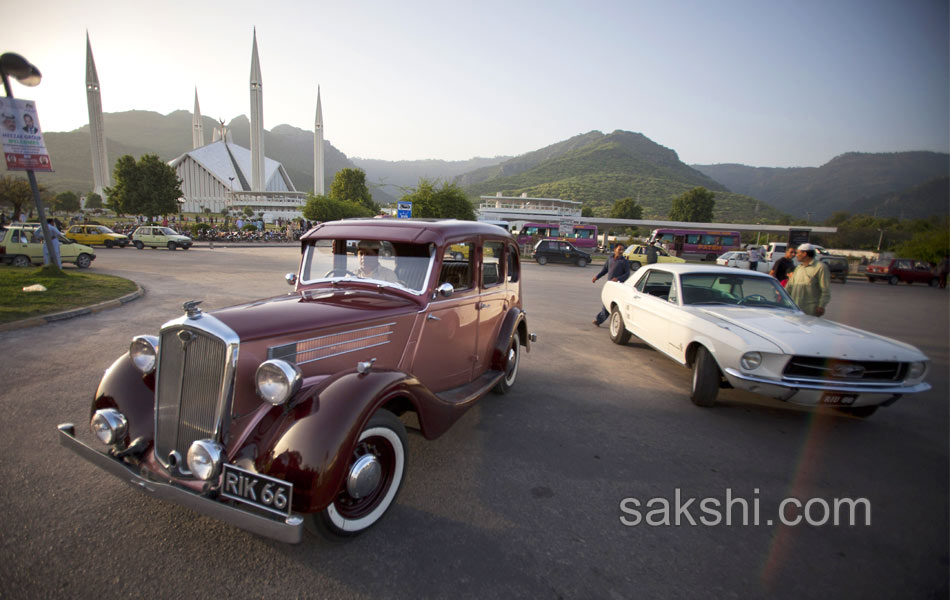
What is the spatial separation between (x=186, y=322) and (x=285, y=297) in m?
0.99

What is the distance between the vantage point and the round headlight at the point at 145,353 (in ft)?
8.91

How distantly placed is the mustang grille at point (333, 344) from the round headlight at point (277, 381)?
0.66 feet

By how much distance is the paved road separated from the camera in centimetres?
216

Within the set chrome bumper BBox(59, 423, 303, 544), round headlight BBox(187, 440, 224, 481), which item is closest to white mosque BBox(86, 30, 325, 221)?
chrome bumper BBox(59, 423, 303, 544)

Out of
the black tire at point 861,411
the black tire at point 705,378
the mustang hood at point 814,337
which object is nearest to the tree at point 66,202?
the black tire at point 705,378

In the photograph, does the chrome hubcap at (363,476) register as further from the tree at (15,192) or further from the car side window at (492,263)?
the tree at (15,192)

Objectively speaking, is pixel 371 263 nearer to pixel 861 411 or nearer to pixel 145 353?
pixel 145 353

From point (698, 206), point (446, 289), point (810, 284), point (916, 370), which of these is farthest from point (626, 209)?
point (446, 289)

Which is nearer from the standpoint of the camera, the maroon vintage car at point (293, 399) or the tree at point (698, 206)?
the maroon vintage car at point (293, 399)

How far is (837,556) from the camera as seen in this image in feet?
8.16

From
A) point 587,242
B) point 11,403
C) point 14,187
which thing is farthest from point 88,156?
point 11,403

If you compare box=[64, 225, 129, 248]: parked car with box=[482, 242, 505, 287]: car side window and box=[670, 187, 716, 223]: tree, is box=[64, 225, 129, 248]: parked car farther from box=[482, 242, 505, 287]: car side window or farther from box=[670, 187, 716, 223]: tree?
box=[670, 187, 716, 223]: tree

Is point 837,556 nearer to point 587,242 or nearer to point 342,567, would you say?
point 342,567

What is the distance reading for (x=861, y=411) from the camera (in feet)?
14.8
